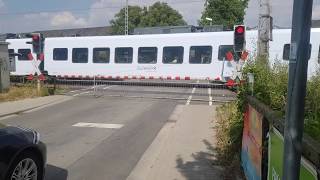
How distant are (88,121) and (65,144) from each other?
11.2ft

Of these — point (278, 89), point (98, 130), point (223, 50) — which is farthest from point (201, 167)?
point (223, 50)

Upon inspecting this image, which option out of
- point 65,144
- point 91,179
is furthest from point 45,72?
point 91,179

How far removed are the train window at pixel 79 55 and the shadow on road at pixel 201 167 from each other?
1988 cm

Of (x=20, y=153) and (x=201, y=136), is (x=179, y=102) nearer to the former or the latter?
(x=201, y=136)

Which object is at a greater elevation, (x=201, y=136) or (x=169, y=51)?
(x=169, y=51)

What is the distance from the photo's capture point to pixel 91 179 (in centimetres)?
702

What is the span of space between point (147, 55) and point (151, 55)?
27cm

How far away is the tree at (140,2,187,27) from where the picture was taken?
230 feet

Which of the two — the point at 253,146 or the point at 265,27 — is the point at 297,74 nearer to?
the point at 253,146

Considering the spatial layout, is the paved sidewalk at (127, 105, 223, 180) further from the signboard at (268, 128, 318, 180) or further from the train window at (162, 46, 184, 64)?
the train window at (162, 46, 184, 64)

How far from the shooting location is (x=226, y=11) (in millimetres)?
46875

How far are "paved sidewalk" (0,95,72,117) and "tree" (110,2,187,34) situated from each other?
5105cm

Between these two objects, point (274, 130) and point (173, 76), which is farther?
point (173, 76)

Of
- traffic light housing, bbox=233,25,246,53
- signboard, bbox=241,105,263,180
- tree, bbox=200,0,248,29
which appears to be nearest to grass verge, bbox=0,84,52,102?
traffic light housing, bbox=233,25,246,53
